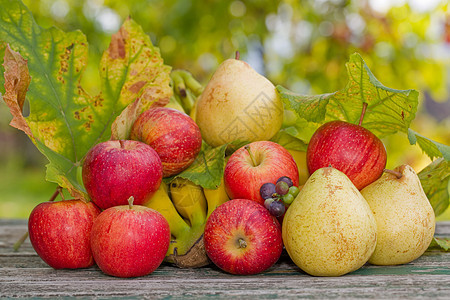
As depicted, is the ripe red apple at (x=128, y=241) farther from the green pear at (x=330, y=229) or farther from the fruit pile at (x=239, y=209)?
the green pear at (x=330, y=229)

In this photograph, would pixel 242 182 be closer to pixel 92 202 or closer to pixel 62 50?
pixel 92 202

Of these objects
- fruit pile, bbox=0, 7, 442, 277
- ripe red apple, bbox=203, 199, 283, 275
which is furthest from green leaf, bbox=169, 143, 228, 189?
ripe red apple, bbox=203, 199, 283, 275

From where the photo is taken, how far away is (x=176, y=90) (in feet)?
4.49

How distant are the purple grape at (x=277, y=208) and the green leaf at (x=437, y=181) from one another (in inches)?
15.7

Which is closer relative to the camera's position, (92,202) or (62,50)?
(92,202)

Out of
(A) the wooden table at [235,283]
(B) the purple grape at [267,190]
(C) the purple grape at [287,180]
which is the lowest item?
(A) the wooden table at [235,283]

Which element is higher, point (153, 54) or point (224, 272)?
point (153, 54)

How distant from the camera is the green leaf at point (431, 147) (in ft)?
3.06

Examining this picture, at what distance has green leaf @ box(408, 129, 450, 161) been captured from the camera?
3.06 feet

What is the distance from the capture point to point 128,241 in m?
0.88

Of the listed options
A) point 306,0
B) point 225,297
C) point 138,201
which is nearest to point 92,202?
point 138,201

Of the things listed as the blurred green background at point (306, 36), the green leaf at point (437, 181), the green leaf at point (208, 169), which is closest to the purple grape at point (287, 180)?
the green leaf at point (208, 169)

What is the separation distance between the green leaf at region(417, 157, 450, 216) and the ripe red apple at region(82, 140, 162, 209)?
0.63 m

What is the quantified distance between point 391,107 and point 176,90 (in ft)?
2.02
